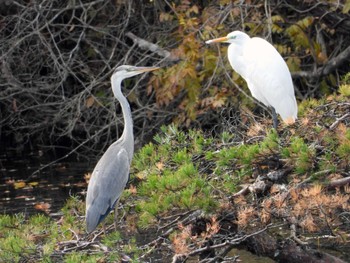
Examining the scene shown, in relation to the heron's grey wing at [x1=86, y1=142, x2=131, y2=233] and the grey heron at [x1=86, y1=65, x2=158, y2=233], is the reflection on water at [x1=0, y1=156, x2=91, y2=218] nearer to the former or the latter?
the grey heron at [x1=86, y1=65, x2=158, y2=233]

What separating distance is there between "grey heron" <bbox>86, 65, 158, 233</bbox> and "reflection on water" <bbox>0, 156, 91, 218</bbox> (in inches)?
97.8

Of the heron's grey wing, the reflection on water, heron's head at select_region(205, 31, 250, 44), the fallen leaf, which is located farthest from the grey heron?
the fallen leaf

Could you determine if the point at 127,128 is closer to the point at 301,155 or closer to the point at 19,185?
the point at 301,155

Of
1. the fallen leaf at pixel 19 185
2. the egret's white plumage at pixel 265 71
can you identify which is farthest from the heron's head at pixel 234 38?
the fallen leaf at pixel 19 185

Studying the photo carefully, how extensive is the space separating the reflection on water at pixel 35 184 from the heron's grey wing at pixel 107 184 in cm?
268

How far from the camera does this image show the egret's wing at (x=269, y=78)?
756cm

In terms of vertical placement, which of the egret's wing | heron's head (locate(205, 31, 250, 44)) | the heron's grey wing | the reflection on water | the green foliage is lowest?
the reflection on water

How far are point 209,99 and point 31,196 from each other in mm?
2218

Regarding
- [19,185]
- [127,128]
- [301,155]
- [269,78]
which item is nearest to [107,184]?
[127,128]

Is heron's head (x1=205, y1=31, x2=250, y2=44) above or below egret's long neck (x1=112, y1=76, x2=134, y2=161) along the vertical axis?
below

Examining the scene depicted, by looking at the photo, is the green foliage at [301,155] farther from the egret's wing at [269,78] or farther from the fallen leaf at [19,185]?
the fallen leaf at [19,185]

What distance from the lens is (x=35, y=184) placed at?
33.6 ft

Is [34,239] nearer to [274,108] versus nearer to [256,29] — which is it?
[274,108]

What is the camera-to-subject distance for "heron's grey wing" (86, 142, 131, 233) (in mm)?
5184
